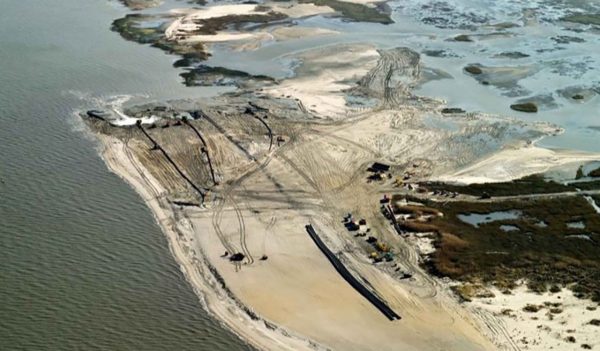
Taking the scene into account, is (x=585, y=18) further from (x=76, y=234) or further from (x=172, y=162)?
(x=76, y=234)

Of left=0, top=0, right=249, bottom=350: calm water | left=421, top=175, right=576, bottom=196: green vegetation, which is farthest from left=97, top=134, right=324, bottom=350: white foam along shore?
left=421, top=175, right=576, bottom=196: green vegetation

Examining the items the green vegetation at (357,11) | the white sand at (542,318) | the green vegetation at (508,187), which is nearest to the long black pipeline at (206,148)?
the green vegetation at (508,187)

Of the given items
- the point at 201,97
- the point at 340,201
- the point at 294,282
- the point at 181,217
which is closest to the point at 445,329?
the point at 294,282

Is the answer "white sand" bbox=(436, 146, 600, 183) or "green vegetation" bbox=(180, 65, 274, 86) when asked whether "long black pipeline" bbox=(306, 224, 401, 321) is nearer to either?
"white sand" bbox=(436, 146, 600, 183)

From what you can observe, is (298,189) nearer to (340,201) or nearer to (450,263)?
(340,201)

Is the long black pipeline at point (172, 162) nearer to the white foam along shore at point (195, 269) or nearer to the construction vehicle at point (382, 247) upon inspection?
the white foam along shore at point (195, 269)

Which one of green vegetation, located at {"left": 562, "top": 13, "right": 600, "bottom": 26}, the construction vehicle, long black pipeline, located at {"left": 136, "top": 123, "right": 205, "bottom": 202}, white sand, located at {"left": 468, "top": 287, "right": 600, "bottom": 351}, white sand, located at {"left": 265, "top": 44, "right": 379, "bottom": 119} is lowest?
white sand, located at {"left": 468, "top": 287, "right": 600, "bottom": 351}
